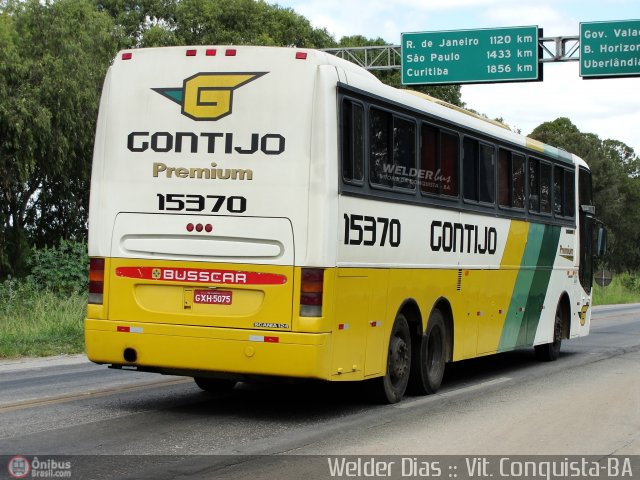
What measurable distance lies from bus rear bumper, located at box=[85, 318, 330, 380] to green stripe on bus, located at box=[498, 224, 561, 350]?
6.16m

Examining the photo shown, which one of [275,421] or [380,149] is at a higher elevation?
[380,149]

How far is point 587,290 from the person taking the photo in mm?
20203

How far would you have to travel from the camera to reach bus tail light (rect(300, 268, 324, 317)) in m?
10.1

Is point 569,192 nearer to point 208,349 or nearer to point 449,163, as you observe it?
point 449,163

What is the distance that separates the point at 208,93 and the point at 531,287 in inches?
309

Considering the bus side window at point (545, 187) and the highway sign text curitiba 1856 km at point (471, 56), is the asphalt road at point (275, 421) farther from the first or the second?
the highway sign text curitiba 1856 km at point (471, 56)

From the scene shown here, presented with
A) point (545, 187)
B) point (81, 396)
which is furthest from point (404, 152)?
point (545, 187)

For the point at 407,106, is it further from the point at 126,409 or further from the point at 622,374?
the point at 622,374

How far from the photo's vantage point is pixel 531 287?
1688cm

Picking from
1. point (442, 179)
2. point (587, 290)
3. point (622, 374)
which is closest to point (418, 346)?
point (442, 179)

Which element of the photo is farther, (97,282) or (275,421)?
(97,282)

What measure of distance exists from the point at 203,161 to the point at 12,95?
20926 millimetres

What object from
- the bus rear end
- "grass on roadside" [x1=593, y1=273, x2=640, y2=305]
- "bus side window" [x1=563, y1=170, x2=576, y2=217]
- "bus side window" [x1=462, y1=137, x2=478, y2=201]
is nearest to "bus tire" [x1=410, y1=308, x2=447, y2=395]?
"bus side window" [x1=462, y1=137, x2=478, y2=201]

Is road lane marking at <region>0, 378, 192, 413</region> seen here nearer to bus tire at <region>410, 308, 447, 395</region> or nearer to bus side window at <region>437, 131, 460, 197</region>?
bus tire at <region>410, 308, 447, 395</region>
